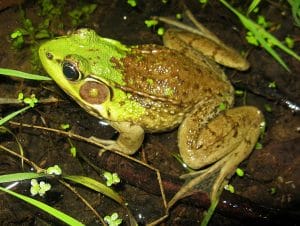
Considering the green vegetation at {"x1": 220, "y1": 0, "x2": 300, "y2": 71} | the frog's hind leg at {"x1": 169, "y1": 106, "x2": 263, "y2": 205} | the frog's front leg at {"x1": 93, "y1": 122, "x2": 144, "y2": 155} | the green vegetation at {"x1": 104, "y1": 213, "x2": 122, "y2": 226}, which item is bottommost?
Answer: the green vegetation at {"x1": 104, "y1": 213, "x2": 122, "y2": 226}

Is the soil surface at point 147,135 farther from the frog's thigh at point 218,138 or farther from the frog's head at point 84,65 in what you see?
the frog's head at point 84,65

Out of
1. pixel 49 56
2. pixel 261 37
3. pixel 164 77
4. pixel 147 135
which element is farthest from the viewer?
pixel 147 135

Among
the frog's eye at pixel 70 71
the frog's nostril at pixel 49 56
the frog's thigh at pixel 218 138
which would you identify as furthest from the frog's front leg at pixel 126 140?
the frog's nostril at pixel 49 56

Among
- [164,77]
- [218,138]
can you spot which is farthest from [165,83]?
[218,138]

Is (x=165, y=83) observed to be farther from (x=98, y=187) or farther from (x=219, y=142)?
(x=98, y=187)

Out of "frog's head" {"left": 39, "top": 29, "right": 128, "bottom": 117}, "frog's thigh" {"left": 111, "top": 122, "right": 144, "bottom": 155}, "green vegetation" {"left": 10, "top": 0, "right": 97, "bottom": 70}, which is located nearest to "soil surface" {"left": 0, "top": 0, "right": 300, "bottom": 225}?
"green vegetation" {"left": 10, "top": 0, "right": 97, "bottom": 70}

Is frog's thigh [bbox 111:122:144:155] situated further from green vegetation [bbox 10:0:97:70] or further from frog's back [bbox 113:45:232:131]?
green vegetation [bbox 10:0:97:70]

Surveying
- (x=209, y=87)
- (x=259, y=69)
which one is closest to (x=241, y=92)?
(x=259, y=69)
